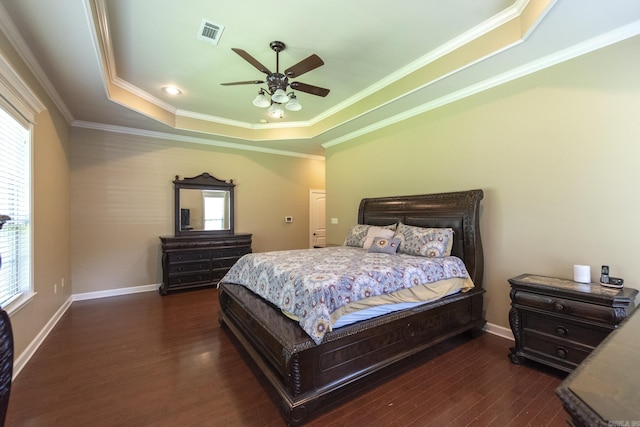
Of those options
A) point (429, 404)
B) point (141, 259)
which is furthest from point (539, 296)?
point (141, 259)

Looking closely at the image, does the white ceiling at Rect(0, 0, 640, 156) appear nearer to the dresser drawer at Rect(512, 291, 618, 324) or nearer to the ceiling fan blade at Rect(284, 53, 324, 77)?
the ceiling fan blade at Rect(284, 53, 324, 77)

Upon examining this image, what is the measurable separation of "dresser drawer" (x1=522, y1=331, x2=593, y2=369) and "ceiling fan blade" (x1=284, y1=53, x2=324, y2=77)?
10.4ft

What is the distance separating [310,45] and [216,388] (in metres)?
3.42

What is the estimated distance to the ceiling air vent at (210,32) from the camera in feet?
8.78

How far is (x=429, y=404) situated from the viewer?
6.67 ft

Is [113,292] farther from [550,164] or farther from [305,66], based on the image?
[550,164]

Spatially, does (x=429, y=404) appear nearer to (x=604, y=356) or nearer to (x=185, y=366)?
(x=604, y=356)

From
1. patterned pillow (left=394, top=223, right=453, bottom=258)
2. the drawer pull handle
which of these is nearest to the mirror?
patterned pillow (left=394, top=223, right=453, bottom=258)

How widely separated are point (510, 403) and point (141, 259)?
18.4 feet

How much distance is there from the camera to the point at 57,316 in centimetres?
362

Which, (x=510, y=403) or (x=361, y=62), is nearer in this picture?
(x=510, y=403)

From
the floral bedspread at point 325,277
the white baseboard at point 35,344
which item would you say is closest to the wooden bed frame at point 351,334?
the floral bedspread at point 325,277

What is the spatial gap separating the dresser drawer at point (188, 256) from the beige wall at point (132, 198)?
52 cm

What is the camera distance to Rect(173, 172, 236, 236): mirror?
534 centimetres
